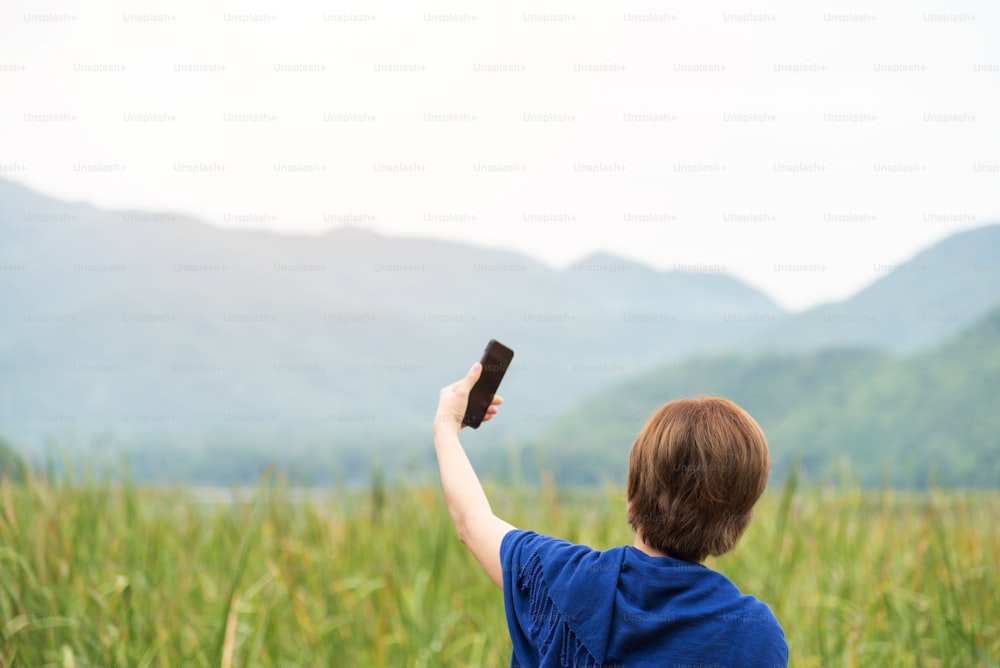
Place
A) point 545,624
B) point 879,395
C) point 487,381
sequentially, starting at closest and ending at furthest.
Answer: point 545,624 → point 487,381 → point 879,395

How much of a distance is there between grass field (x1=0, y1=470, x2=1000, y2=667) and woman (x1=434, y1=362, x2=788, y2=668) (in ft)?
5.23

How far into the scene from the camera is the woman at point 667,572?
5.06 feet

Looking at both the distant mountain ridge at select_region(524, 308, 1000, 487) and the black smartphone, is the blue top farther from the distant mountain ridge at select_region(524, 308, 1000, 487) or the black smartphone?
the distant mountain ridge at select_region(524, 308, 1000, 487)

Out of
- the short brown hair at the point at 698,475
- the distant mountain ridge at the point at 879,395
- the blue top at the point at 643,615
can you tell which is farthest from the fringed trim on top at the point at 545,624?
the distant mountain ridge at the point at 879,395

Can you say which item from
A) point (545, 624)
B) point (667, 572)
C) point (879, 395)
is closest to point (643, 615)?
point (667, 572)

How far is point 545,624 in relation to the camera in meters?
1.67

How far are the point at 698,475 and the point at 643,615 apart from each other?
26 cm

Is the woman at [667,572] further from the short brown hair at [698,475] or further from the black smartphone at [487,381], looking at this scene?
the black smartphone at [487,381]

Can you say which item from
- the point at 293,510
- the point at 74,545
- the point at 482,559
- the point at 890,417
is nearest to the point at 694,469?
the point at 482,559

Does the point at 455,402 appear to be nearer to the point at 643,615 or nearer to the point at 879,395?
the point at 643,615

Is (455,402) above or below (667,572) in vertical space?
above

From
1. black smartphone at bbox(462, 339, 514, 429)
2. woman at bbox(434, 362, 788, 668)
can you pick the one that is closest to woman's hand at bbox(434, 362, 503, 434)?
black smartphone at bbox(462, 339, 514, 429)

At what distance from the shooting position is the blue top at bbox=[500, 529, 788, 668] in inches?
60.4

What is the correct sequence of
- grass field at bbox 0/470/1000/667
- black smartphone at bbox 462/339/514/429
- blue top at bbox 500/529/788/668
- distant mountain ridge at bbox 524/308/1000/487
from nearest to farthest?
blue top at bbox 500/529/788/668 → black smartphone at bbox 462/339/514/429 → grass field at bbox 0/470/1000/667 → distant mountain ridge at bbox 524/308/1000/487
